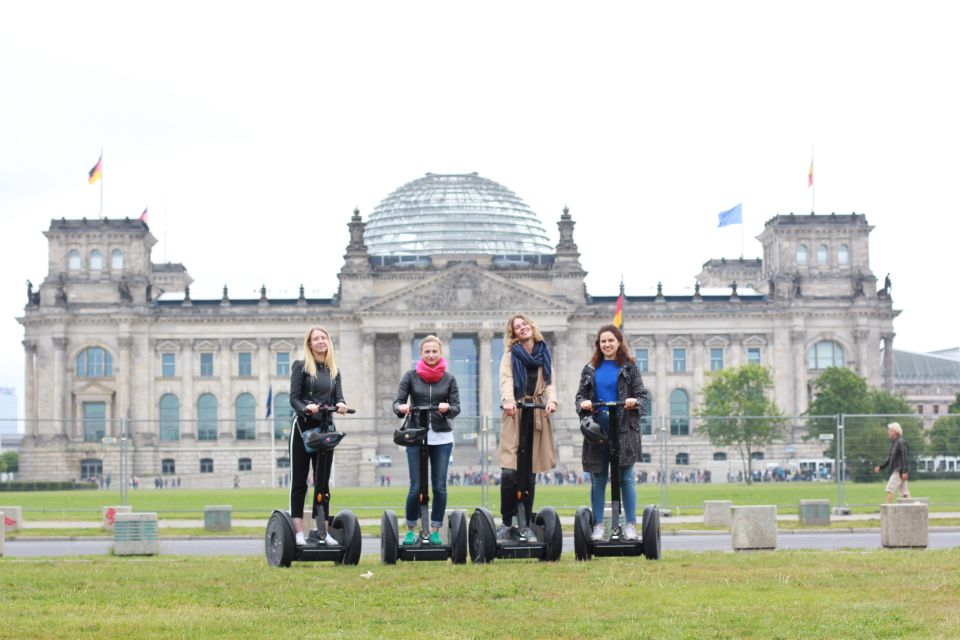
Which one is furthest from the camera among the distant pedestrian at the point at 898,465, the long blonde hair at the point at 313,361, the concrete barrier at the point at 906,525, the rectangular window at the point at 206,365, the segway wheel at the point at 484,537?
the rectangular window at the point at 206,365

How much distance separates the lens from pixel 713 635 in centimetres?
1421

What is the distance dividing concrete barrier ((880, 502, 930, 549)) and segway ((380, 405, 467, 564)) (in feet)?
27.7

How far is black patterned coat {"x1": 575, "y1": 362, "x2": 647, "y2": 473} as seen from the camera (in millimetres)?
19484

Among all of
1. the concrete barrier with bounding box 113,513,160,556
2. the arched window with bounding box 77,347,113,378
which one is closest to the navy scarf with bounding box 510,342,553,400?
the concrete barrier with bounding box 113,513,160,556

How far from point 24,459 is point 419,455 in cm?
9117

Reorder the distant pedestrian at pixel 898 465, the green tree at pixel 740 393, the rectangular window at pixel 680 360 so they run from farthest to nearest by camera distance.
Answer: the rectangular window at pixel 680 360
the green tree at pixel 740 393
the distant pedestrian at pixel 898 465

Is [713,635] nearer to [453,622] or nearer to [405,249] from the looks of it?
[453,622]

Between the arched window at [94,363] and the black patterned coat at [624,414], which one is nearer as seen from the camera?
the black patterned coat at [624,414]

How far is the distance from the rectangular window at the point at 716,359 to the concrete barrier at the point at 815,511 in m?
90.1

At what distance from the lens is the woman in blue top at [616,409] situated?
1952 centimetres

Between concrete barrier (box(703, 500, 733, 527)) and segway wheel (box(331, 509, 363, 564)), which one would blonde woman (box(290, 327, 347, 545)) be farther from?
concrete barrier (box(703, 500, 733, 527))

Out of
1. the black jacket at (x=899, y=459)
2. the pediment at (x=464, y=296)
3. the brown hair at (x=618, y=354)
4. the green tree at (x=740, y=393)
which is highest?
the pediment at (x=464, y=296)

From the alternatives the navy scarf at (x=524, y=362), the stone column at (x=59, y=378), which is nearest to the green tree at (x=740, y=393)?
the stone column at (x=59, y=378)

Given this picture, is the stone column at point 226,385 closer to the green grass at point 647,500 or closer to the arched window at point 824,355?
the arched window at point 824,355
